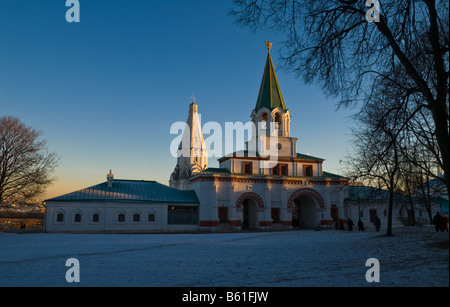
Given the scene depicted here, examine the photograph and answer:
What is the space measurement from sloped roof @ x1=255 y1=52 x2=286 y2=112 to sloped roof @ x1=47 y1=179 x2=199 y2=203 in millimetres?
13995

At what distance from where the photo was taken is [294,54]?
10.4 m

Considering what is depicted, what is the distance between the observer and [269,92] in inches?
1713

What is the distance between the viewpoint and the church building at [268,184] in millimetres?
38500

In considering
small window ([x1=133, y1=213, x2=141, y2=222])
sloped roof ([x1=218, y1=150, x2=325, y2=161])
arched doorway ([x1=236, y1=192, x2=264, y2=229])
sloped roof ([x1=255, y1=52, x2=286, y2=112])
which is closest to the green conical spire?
sloped roof ([x1=255, y1=52, x2=286, y2=112])

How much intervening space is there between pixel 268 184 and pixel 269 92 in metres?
11.8

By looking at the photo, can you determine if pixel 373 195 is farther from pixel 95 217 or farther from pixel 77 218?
pixel 77 218

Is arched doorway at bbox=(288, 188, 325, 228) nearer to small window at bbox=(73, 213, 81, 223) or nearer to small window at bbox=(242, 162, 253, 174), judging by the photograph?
small window at bbox=(242, 162, 253, 174)

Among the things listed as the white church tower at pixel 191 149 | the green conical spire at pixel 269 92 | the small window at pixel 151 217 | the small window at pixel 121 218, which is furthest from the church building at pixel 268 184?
the white church tower at pixel 191 149

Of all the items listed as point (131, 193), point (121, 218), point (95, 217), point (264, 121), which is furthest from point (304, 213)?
point (95, 217)

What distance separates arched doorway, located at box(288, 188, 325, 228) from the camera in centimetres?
4112

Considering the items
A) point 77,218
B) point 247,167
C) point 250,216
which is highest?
point 247,167

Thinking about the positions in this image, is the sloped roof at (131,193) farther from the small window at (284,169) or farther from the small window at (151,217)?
the small window at (284,169)

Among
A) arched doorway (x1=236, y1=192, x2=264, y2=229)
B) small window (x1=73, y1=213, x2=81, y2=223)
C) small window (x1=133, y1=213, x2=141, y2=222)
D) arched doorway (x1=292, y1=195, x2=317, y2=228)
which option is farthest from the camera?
arched doorway (x1=292, y1=195, x2=317, y2=228)
